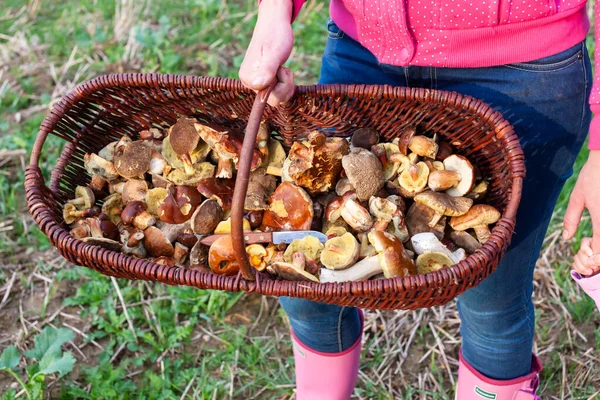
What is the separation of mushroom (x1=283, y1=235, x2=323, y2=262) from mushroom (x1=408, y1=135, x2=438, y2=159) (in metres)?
0.31

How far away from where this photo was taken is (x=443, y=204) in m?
1.32

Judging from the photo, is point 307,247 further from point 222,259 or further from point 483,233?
point 483,233

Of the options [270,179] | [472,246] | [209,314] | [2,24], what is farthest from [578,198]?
[2,24]

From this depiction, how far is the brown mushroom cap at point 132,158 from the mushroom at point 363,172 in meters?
0.47

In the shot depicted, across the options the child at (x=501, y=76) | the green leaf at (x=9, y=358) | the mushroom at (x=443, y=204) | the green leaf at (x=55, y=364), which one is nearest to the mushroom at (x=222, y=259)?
the child at (x=501, y=76)

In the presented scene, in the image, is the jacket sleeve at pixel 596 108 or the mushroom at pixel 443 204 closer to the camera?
the jacket sleeve at pixel 596 108

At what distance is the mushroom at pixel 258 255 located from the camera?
4.27ft

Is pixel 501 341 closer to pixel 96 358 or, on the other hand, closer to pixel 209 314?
pixel 209 314

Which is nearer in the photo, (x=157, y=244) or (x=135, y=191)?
(x=157, y=244)

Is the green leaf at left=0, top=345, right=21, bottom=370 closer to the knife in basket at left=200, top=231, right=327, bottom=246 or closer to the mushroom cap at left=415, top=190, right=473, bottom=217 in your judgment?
the knife in basket at left=200, top=231, right=327, bottom=246

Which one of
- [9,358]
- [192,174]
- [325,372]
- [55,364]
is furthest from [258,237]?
[9,358]

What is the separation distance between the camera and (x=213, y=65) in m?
3.39

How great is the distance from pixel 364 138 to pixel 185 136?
0.42m

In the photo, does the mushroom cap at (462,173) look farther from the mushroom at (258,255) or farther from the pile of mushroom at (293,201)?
the mushroom at (258,255)
